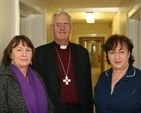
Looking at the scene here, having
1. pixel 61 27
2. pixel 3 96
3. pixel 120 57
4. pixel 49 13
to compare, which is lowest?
pixel 3 96

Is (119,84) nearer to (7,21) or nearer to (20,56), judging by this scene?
(20,56)

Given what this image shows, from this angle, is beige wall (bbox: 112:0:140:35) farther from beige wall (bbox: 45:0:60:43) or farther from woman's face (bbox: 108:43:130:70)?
woman's face (bbox: 108:43:130:70)

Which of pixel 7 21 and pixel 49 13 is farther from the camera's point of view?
pixel 49 13

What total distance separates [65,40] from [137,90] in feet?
Answer: 3.01

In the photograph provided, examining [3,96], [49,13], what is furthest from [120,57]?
[49,13]

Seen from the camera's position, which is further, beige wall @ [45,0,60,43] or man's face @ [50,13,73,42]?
beige wall @ [45,0,60,43]

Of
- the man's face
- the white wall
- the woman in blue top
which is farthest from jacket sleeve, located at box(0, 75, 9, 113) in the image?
the man's face

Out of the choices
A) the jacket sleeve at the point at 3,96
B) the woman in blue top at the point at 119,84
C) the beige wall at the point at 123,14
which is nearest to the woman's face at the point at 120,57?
the woman in blue top at the point at 119,84

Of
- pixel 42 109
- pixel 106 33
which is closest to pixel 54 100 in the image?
pixel 42 109

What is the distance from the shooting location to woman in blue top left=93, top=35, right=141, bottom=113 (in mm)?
1564

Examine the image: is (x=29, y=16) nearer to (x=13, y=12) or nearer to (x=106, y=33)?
(x=13, y=12)

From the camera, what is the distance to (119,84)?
1.65m

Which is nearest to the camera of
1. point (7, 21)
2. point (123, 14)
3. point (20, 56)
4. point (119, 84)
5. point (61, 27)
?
point (20, 56)

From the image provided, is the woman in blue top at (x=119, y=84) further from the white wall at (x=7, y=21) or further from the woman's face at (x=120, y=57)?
the white wall at (x=7, y=21)
